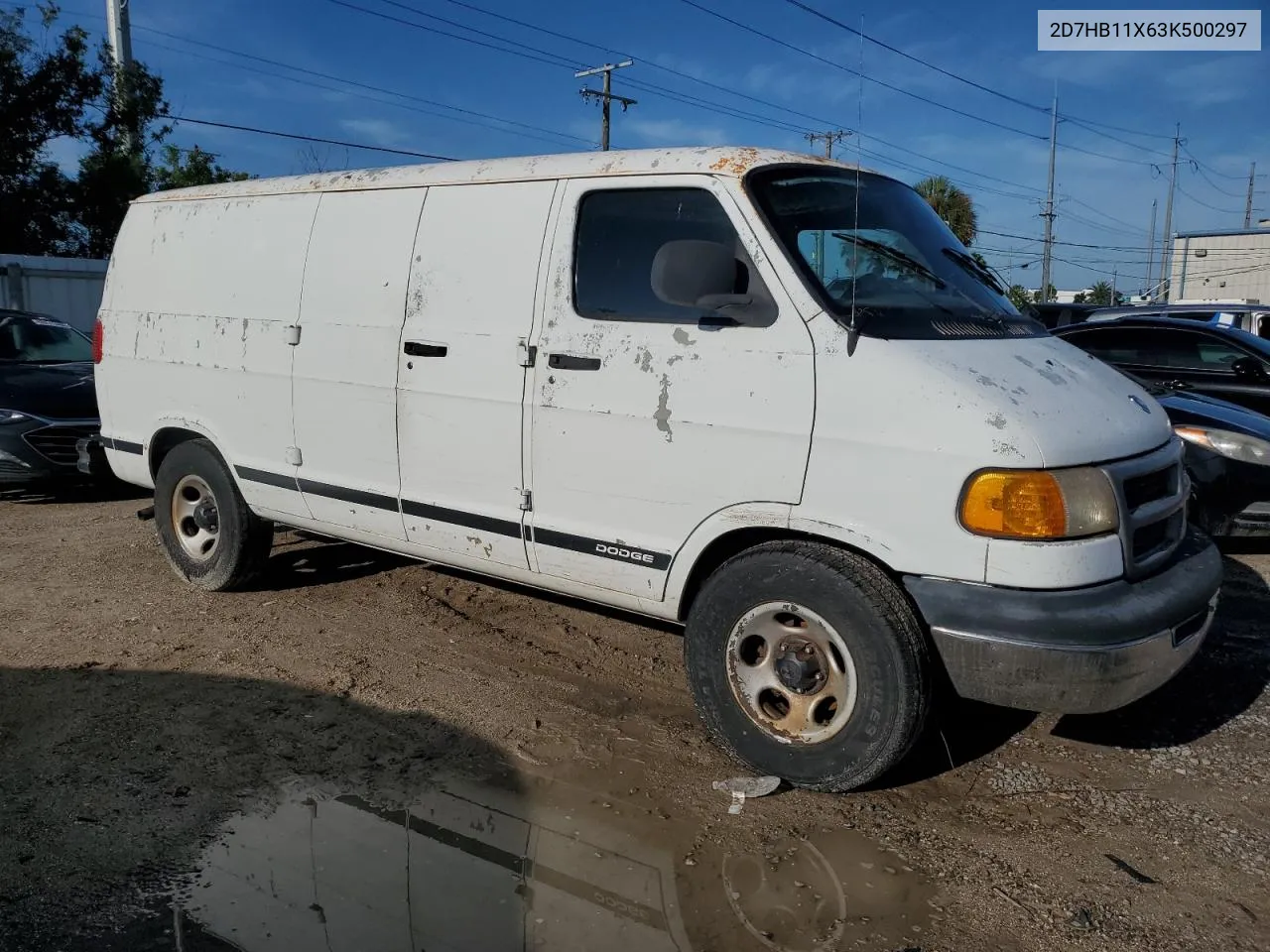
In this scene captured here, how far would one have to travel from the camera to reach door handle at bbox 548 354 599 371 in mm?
3939

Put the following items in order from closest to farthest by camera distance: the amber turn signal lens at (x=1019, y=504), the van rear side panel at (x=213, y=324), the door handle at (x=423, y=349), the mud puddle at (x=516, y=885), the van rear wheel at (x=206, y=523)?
the mud puddle at (x=516, y=885)
the amber turn signal lens at (x=1019, y=504)
the door handle at (x=423, y=349)
the van rear side panel at (x=213, y=324)
the van rear wheel at (x=206, y=523)

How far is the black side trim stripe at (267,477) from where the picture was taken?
16.8 feet

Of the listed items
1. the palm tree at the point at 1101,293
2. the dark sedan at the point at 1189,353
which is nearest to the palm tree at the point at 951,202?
the dark sedan at the point at 1189,353

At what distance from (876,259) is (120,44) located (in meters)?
28.4

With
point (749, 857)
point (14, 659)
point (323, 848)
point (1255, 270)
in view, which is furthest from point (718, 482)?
point (1255, 270)

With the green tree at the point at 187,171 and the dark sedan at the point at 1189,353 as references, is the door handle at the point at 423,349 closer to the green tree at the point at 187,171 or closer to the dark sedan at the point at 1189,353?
the dark sedan at the point at 1189,353

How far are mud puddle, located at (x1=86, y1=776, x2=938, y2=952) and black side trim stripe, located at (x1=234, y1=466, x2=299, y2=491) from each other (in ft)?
Answer: 6.46

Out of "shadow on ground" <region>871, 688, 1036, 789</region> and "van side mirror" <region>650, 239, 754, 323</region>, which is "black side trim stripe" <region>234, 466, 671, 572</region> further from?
"shadow on ground" <region>871, 688, 1036, 789</region>

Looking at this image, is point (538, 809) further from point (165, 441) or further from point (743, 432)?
point (165, 441)

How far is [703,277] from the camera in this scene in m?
3.56

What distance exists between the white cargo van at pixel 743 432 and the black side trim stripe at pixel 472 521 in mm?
14

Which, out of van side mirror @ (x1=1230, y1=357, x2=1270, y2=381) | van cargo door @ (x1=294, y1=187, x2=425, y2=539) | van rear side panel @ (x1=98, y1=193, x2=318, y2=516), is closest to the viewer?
van cargo door @ (x1=294, y1=187, x2=425, y2=539)

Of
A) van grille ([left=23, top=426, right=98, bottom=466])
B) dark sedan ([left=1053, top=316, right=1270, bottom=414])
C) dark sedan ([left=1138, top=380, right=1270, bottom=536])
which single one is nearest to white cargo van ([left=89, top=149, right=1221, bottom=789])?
dark sedan ([left=1138, top=380, right=1270, bottom=536])

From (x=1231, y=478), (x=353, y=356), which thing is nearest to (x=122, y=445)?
(x=353, y=356)
